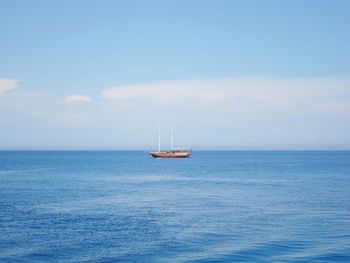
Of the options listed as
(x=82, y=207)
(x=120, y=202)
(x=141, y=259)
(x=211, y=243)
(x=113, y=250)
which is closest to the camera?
(x=141, y=259)

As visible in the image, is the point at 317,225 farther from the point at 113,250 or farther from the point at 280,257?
the point at 113,250

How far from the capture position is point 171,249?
31.0 meters

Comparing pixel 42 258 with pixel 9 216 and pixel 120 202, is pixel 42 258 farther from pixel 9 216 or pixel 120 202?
pixel 120 202

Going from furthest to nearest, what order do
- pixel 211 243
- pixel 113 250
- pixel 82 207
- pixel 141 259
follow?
pixel 82 207 < pixel 211 243 < pixel 113 250 < pixel 141 259

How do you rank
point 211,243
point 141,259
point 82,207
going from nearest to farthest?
point 141,259 < point 211,243 < point 82,207

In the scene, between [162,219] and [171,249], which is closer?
[171,249]

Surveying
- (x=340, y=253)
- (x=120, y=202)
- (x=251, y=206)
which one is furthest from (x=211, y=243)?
(x=120, y=202)

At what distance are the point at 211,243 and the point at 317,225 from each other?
463 inches

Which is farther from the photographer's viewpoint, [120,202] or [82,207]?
[120,202]

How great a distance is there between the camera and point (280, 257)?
95.2ft

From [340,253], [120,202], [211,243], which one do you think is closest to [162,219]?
[211,243]

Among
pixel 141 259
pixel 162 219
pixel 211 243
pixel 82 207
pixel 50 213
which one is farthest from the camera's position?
pixel 82 207

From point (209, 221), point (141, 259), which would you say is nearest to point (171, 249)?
point (141, 259)

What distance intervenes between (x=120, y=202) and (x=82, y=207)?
19.9 feet
